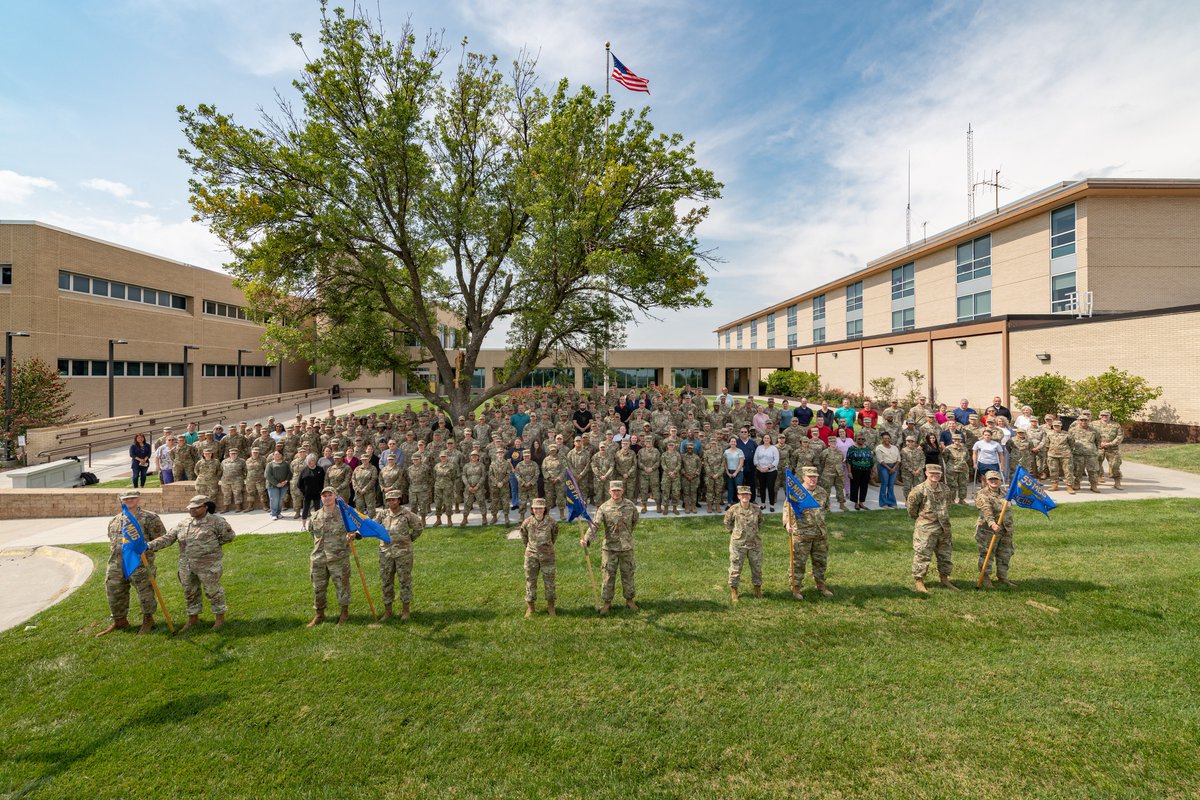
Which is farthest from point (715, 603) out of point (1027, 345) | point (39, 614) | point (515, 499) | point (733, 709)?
point (1027, 345)

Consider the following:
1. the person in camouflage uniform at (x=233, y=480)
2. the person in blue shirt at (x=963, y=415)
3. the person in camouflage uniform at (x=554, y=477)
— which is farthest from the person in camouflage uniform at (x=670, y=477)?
the person in camouflage uniform at (x=233, y=480)

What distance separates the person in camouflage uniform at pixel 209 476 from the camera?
14.1 m

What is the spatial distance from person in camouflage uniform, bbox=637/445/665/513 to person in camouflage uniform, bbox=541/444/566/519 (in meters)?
1.99

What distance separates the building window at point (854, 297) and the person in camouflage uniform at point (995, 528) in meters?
43.3

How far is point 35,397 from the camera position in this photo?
2355 cm

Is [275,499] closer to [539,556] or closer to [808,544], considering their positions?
[539,556]

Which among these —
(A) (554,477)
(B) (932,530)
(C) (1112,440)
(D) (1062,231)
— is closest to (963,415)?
(C) (1112,440)

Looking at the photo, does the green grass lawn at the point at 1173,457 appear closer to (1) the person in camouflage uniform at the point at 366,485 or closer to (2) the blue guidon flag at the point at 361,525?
(2) the blue guidon flag at the point at 361,525

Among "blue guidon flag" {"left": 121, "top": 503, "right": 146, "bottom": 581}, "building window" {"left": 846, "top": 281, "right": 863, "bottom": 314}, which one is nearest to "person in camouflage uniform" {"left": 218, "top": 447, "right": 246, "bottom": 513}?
"blue guidon flag" {"left": 121, "top": 503, "right": 146, "bottom": 581}

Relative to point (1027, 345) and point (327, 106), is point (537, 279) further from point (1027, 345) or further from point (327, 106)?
point (1027, 345)

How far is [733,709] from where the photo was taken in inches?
211

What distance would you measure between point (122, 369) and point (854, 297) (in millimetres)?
56238

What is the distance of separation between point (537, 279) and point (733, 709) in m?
15.3

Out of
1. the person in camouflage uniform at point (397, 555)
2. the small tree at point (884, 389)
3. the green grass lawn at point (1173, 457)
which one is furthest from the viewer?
the small tree at point (884, 389)
